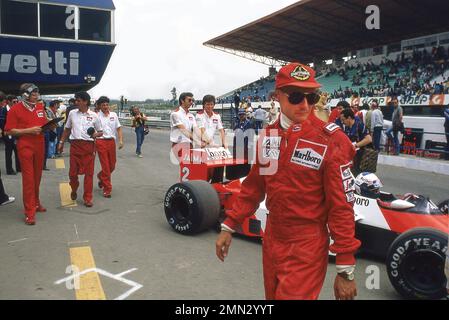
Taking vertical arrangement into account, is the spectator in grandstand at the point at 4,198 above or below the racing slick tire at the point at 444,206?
below

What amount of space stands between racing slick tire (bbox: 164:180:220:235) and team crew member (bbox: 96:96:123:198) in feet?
7.82

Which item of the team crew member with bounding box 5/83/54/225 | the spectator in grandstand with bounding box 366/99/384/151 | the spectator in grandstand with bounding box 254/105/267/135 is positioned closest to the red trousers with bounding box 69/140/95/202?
the team crew member with bounding box 5/83/54/225

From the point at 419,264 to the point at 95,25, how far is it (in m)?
13.1

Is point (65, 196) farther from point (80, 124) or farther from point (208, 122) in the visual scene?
point (208, 122)

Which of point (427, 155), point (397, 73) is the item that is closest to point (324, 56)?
point (397, 73)

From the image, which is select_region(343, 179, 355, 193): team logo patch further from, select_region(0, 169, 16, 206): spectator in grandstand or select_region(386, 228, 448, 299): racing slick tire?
select_region(0, 169, 16, 206): spectator in grandstand

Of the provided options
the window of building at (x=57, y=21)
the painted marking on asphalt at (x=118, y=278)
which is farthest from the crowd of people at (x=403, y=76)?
the painted marking on asphalt at (x=118, y=278)

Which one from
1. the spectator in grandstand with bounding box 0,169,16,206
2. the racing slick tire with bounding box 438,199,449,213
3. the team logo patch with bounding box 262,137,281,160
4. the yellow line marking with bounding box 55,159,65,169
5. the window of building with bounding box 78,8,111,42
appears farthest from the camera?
the window of building with bounding box 78,8,111,42

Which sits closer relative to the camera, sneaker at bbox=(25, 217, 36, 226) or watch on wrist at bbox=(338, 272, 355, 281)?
watch on wrist at bbox=(338, 272, 355, 281)

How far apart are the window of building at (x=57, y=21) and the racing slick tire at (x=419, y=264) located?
1268 centimetres

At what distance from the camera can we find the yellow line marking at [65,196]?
6.69m

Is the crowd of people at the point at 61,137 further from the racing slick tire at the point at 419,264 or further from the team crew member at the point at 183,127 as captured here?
the racing slick tire at the point at 419,264

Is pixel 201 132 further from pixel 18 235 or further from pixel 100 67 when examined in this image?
pixel 100 67

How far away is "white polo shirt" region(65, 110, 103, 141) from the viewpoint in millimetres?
6668
